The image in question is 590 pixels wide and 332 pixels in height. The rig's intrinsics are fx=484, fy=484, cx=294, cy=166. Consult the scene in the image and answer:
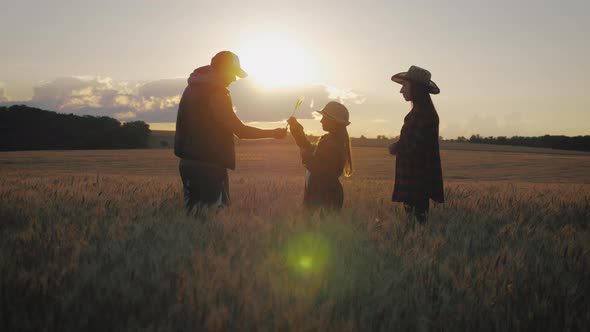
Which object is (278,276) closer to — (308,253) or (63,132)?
(308,253)

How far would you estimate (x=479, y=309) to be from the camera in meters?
2.79

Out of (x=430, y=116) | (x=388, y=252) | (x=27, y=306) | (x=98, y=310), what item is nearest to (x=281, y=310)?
(x=98, y=310)

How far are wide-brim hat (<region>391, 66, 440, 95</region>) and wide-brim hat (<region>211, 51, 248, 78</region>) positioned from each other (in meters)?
2.13

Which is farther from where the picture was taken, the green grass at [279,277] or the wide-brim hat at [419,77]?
the wide-brim hat at [419,77]

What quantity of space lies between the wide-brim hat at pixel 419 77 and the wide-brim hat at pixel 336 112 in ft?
3.68

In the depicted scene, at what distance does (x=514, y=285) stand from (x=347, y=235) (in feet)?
5.14

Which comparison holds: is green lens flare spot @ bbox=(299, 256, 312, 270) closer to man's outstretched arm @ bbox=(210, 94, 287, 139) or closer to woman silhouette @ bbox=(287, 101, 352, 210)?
woman silhouette @ bbox=(287, 101, 352, 210)

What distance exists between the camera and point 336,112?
18.9ft

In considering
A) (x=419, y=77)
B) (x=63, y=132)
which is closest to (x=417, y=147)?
(x=419, y=77)

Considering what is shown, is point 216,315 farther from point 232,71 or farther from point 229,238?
point 232,71

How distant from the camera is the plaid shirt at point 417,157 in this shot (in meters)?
6.33

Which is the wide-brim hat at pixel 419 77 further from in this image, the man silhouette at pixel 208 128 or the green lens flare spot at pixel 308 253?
the green lens flare spot at pixel 308 253

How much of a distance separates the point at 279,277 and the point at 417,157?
3.88m

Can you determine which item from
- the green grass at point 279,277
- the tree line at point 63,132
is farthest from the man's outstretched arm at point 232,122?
the tree line at point 63,132
